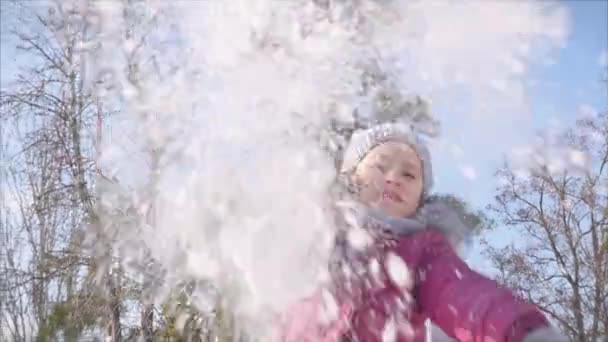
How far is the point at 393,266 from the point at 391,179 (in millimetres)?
175

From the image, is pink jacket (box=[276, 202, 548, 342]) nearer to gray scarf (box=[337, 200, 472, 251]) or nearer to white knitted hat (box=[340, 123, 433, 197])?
gray scarf (box=[337, 200, 472, 251])

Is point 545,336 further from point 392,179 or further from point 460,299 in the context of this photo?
point 392,179

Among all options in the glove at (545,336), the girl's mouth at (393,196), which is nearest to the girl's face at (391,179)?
the girl's mouth at (393,196)

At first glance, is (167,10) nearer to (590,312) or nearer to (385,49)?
(385,49)

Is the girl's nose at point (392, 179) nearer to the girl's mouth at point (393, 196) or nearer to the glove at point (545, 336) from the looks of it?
the girl's mouth at point (393, 196)

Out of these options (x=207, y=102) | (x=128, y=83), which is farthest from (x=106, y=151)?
(x=207, y=102)

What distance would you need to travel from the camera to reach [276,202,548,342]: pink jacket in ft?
2.78

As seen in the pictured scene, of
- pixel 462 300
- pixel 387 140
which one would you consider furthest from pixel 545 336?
pixel 387 140

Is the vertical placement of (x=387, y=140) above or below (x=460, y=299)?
above

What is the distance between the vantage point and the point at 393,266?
3.28 ft

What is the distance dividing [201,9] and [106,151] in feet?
1.64

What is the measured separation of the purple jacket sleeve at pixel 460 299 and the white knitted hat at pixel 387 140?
144mm

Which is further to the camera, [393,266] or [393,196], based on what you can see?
[393,196]

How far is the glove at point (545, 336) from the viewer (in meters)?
0.74
